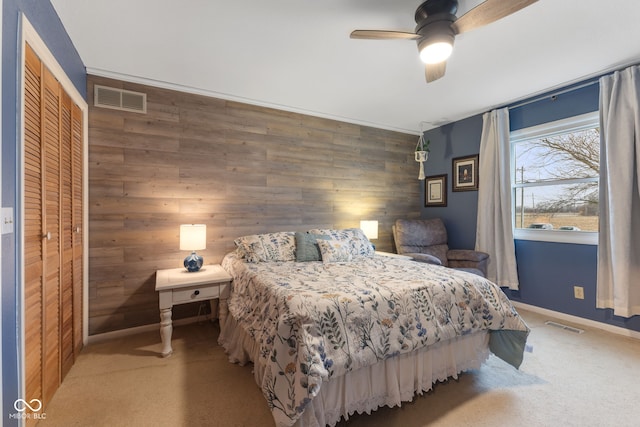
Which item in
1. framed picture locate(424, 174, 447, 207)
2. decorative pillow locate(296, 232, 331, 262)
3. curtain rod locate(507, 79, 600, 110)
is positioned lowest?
decorative pillow locate(296, 232, 331, 262)

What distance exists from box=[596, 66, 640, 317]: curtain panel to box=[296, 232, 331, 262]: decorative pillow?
2.74 metres

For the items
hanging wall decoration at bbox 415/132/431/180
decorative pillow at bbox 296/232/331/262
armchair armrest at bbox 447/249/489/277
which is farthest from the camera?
hanging wall decoration at bbox 415/132/431/180

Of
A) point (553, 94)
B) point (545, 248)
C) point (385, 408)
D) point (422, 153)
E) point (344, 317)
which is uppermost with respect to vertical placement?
point (553, 94)

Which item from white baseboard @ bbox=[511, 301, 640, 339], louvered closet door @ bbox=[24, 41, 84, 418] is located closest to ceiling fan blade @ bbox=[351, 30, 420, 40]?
louvered closet door @ bbox=[24, 41, 84, 418]

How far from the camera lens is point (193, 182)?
2941mm

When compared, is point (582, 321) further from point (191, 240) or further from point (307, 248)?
point (191, 240)

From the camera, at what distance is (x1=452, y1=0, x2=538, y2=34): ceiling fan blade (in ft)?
4.92

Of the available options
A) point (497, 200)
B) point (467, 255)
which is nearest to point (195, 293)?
point (467, 255)

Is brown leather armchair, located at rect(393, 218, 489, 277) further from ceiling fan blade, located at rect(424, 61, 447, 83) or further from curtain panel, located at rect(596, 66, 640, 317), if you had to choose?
Answer: ceiling fan blade, located at rect(424, 61, 447, 83)

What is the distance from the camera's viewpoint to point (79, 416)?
1.63 m

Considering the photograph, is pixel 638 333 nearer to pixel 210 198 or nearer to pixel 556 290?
pixel 556 290

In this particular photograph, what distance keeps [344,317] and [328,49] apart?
2038mm

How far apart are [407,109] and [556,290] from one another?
2733mm

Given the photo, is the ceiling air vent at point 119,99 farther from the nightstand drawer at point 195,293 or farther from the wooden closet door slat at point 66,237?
the nightstand drawer at point 195,293
